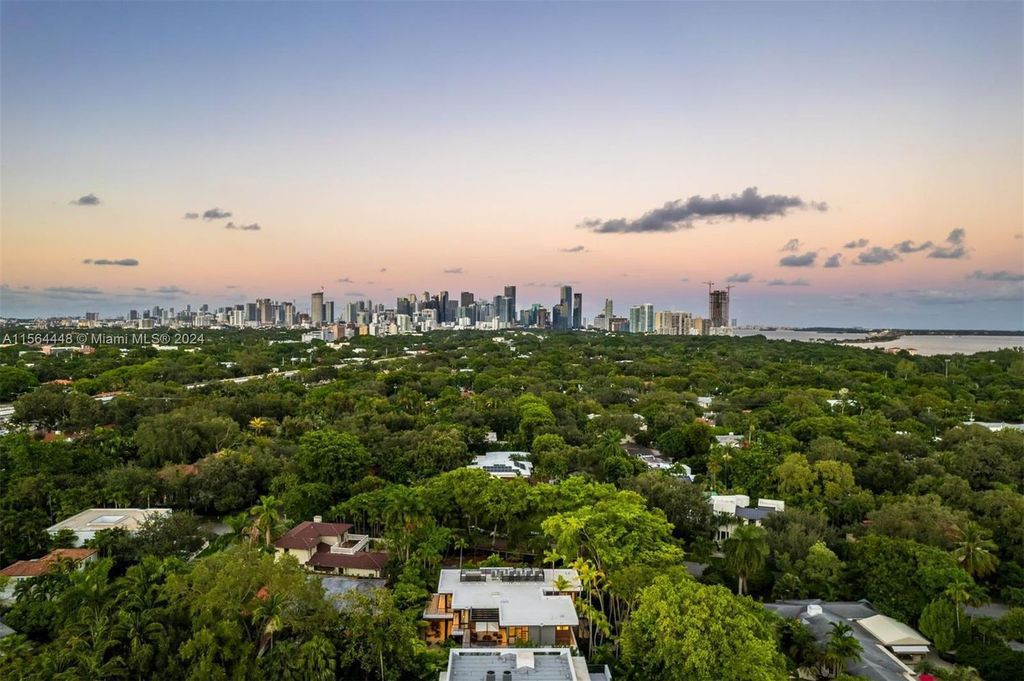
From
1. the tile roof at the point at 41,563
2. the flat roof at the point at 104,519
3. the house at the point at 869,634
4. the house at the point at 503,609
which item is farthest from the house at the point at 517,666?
the flat roof at the point at 104,519

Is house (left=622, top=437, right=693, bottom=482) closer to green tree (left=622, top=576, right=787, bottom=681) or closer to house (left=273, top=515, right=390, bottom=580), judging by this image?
green tree (left=622, top=576, right=787, bottom=681)

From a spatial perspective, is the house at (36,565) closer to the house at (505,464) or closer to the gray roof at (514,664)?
the gray roof at (514,664)

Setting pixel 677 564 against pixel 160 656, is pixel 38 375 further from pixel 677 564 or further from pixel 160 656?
pixel 677 564

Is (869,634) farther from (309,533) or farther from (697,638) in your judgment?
(309,533)


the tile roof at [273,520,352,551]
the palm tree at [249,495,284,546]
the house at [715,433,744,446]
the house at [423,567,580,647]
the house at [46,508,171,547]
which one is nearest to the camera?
the house at [423,567,580,647]

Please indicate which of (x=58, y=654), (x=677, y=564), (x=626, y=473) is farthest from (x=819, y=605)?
(x=58, y=654)

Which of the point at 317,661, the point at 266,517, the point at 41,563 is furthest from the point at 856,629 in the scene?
the point at 41,563

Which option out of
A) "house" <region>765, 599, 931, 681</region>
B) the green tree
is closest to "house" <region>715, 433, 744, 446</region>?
"house" <region>765, 599, 931, 681</region>
